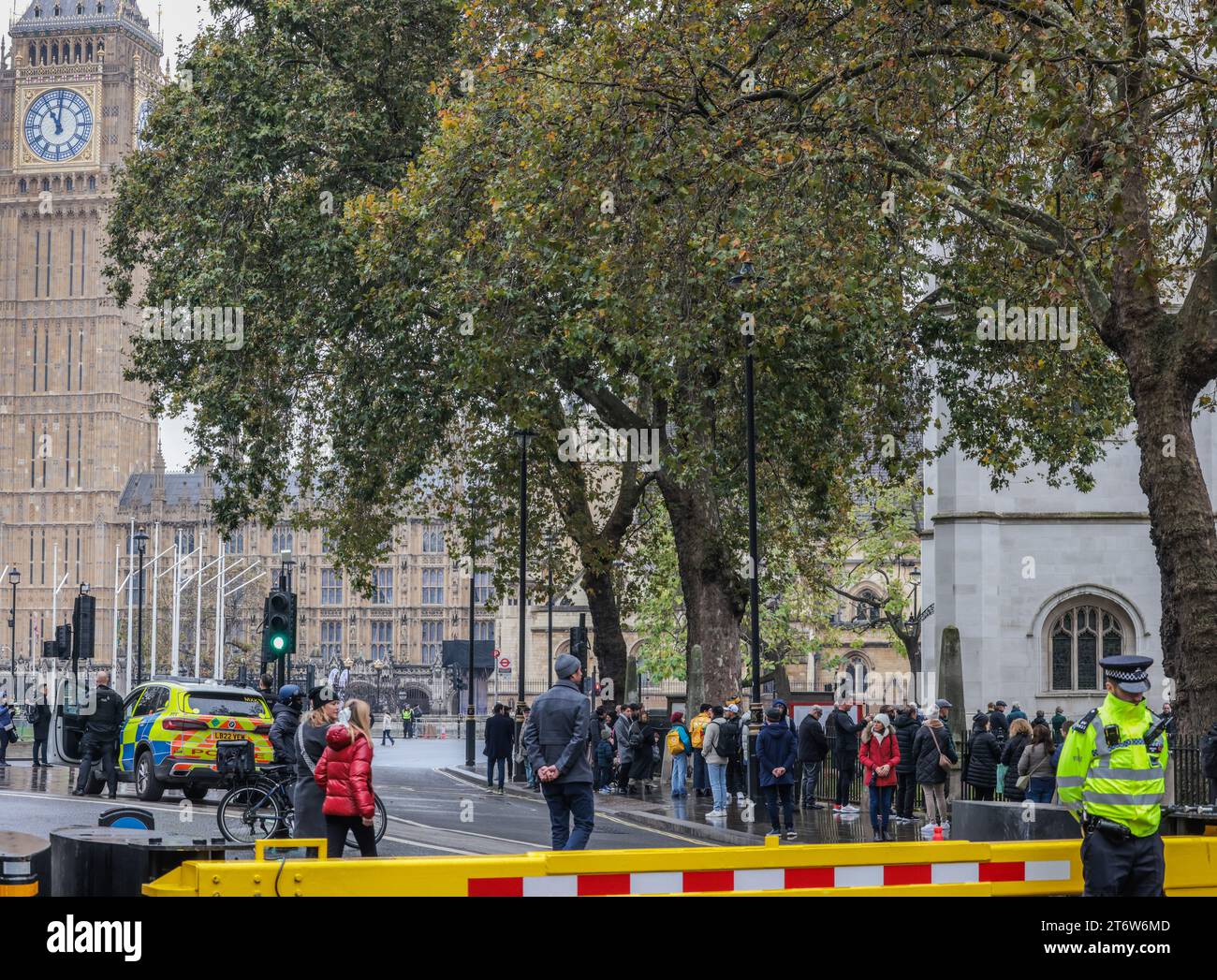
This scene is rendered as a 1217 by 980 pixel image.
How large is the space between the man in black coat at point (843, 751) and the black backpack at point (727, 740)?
142cm

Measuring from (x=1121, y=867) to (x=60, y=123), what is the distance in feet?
444

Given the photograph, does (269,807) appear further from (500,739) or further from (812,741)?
(500,739)

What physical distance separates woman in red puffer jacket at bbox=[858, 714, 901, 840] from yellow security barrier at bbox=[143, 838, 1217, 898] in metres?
12.7

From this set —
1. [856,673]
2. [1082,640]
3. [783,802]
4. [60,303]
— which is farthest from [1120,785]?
[60,303]

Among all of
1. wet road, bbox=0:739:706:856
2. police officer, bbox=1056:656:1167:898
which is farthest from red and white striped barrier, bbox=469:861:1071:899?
wet road, bbox=0:739:706:856

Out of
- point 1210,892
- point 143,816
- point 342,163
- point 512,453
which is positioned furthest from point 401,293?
point 1210,892

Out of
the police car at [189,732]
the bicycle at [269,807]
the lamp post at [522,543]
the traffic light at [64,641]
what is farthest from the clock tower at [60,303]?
the bicycle at [269,807]

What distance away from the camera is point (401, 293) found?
27.9 meters

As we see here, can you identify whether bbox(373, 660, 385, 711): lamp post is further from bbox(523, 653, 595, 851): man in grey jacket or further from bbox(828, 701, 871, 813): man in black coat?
bbox(523, 653, 595, 851): man in grey jacket

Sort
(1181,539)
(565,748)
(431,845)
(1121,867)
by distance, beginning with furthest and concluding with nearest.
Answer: (431,845) < (1181,539) < (565,748) < (1121,867)

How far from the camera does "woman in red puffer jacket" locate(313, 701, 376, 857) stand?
11812mm

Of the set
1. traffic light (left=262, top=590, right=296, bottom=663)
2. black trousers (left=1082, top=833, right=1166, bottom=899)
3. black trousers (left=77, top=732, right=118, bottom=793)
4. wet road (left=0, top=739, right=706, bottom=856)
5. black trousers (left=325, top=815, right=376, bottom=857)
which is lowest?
wet road (left=0, top=739, right=706, bottom=856)

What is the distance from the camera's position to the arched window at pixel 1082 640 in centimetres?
3706

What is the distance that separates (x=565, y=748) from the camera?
12484 mm
